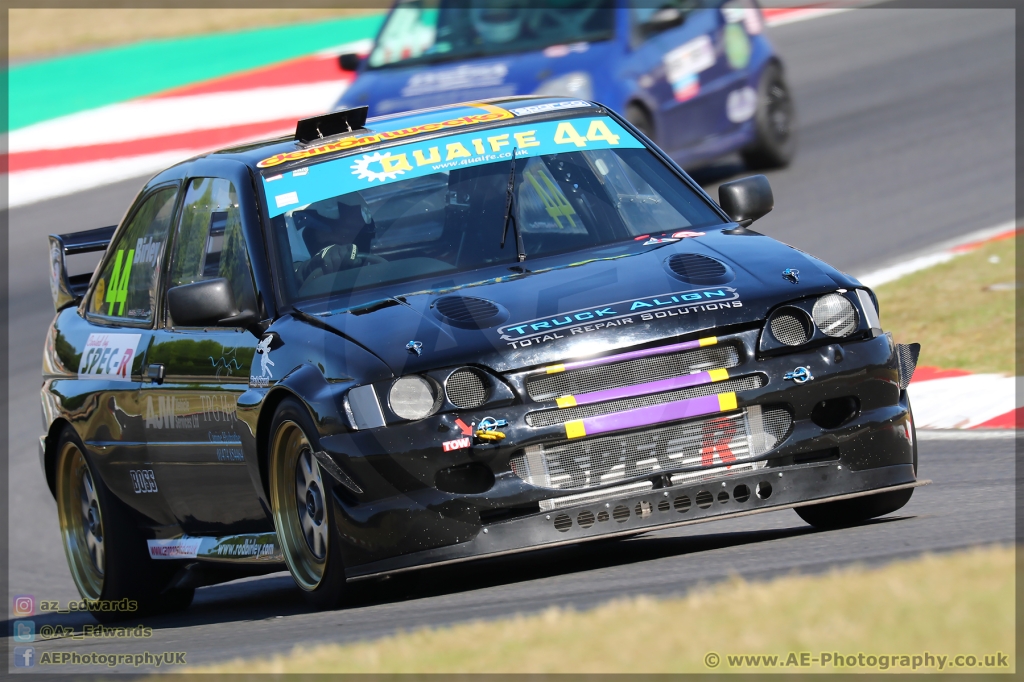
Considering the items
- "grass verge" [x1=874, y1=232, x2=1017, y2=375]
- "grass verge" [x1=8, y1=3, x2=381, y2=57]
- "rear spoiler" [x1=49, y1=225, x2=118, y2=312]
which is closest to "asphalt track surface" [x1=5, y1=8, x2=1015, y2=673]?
"grass verge" [x1=874, y1=232, x2=1017, y2=375]

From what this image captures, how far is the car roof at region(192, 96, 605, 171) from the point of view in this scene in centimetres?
655

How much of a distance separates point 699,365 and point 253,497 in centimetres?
169

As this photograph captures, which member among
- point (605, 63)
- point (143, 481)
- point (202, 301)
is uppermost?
point (605, 63)

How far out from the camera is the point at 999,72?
16969mm

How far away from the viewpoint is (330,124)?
6891 mm

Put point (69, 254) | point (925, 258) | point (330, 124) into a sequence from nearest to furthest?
point (330, 124), point (69, 254), point (925, 258)

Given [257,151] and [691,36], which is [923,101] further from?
[257,151]

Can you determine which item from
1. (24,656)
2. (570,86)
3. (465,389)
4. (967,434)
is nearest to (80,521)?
(24,656)

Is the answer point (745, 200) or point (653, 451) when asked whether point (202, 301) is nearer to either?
point (653, 451)

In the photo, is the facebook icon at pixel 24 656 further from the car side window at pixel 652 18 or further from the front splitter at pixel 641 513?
the car side window at pixel 652 18

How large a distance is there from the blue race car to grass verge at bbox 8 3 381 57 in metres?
10.4

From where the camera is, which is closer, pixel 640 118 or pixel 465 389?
pixel 465 389

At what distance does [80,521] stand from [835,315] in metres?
3.68

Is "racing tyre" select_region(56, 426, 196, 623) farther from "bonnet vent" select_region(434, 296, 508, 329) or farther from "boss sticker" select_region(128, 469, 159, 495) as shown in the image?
"bonnet vent" select_region(434, 296, 508, 329)
